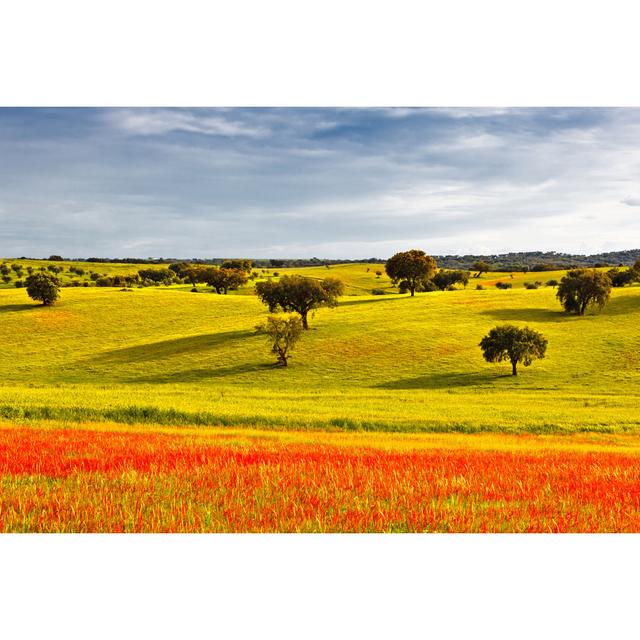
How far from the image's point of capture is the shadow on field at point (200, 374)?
48.6 metres

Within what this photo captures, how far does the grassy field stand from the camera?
6.84 meters

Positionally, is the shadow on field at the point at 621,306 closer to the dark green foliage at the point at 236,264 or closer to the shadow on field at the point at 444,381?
the shadow on field at the point at 444,381

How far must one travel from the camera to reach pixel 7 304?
263ft

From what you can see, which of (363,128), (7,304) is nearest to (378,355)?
(363,128)

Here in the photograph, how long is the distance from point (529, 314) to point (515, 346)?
2563 cm

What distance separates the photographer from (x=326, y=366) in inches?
2052

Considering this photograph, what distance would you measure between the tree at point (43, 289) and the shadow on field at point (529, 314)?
56.1m

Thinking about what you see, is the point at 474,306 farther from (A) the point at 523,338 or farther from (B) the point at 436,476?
(B) the point at 436,476

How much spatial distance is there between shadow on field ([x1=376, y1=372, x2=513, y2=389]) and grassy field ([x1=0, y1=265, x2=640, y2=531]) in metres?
0.23

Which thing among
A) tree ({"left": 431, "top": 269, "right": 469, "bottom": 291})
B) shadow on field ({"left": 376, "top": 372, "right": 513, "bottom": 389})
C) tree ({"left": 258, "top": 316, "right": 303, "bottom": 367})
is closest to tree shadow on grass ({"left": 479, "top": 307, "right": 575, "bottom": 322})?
shadow on field ({"left": 376, "top": 372, "right": 513, "bottom": 389})

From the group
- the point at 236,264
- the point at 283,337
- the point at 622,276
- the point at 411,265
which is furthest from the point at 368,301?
the point at 236,264

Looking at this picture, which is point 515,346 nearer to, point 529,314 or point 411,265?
point 529,314

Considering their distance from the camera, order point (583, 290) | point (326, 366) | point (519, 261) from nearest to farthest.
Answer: point (326, 366) < point (583, 290) < point (519, 261)

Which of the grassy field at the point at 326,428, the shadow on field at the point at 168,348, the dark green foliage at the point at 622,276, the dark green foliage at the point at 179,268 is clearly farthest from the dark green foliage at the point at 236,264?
the dark green foliage at the point at 622,276
